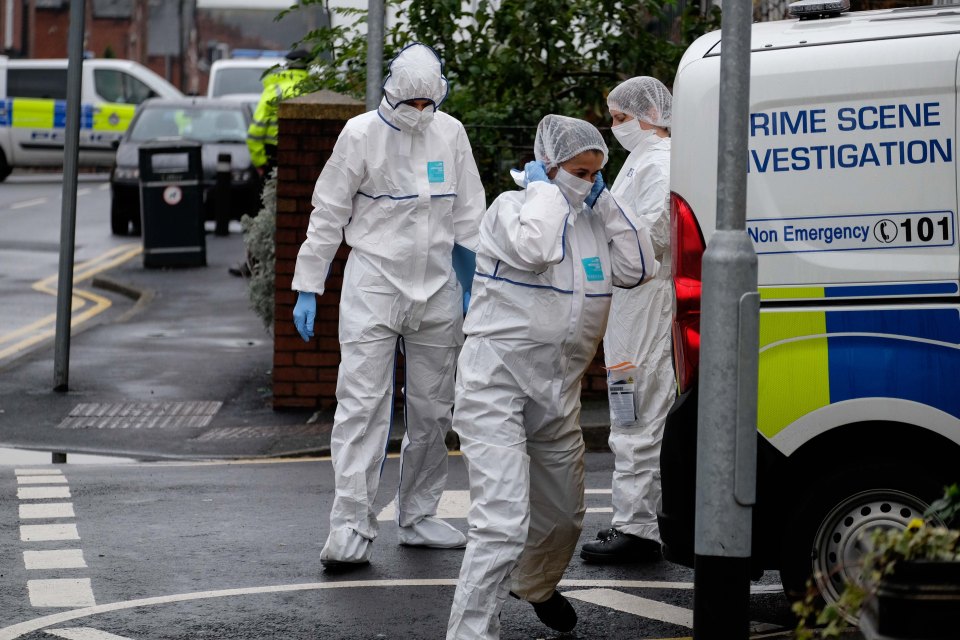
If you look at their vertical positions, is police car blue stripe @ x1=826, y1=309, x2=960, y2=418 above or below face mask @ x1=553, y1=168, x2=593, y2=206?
below

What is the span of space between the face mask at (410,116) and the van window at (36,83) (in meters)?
25.4

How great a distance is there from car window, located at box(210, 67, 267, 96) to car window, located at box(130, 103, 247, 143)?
6913 mm

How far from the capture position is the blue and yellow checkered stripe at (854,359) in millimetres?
5367

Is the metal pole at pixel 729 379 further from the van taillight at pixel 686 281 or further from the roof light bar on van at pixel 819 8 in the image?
the roof light bar on van at pixel 819 8

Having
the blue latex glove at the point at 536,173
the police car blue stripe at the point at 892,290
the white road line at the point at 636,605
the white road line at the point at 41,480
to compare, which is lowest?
the white road line at the point at 636,605

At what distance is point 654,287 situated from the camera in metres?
7.02

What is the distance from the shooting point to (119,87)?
30.6 meters

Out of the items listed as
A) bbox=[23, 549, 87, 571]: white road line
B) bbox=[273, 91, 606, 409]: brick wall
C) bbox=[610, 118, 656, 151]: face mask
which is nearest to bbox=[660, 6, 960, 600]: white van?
bbox=[610, 118, 656, 151]: face mask

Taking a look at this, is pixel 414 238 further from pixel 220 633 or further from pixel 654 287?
pixel 220 633

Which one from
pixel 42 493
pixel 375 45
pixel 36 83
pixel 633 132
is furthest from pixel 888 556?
pixel 36 83

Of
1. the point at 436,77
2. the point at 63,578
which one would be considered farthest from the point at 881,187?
the point at 63,578

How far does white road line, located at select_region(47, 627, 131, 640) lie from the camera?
580 cm

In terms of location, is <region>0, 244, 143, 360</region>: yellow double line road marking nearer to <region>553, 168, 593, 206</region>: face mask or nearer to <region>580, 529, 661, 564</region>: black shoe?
<region>580, 529, 661, 564</region>: black shoe

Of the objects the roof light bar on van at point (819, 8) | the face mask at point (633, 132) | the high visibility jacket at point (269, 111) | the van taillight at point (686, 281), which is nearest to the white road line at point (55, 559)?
the van taillight at point (686, 281)
